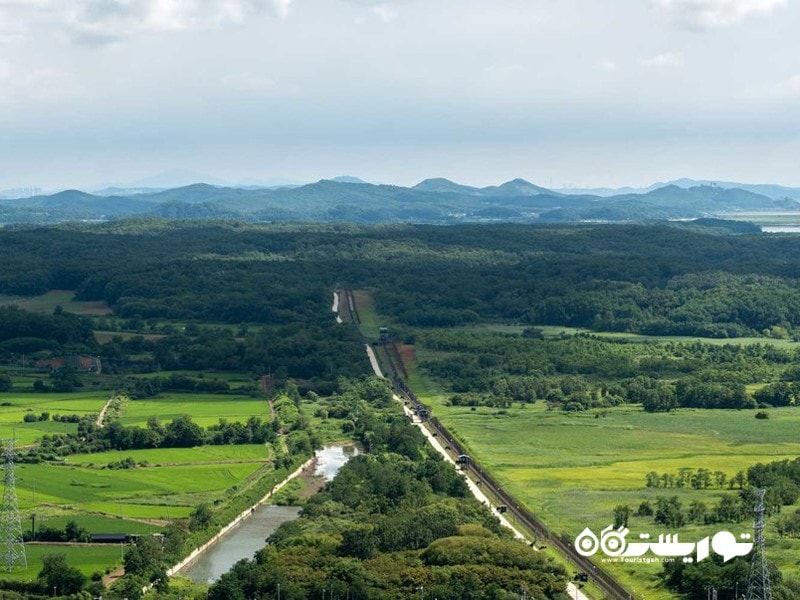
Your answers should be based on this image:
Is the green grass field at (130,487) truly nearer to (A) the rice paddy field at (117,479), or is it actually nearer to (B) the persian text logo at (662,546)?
(A) the rice paddy field at (117,479)

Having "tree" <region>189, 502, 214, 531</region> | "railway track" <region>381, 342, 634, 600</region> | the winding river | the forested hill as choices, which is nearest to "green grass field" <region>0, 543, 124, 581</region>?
the winding river

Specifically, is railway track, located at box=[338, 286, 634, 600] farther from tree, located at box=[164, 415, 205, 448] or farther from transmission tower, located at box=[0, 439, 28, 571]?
transmission tower, located at box=[0, 439, 28, 571]

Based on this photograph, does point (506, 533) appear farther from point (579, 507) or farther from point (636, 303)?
point (636, 303)

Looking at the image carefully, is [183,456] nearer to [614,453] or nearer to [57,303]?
[614,453]

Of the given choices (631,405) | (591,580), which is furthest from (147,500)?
(631,405)

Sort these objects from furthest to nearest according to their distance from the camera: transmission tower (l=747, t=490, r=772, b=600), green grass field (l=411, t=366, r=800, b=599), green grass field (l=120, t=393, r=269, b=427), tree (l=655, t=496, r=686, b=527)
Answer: green grass field (l=120, t=393, r=269, b=427)
green grass field (l=411, t=366, r=800, b=599)
tree (l=655, t=496, r=686, b=527)
transmission tower (l=747, t=490, r=772, b=600)

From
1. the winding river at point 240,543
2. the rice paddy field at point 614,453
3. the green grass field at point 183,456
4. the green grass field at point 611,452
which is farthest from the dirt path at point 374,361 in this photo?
the winding river at point 240,543
